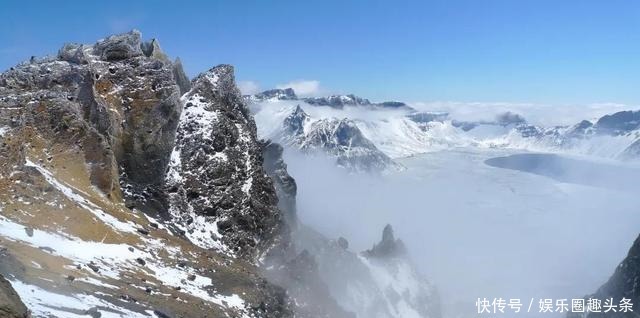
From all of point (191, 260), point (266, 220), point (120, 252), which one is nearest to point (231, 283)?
point (191, 260)

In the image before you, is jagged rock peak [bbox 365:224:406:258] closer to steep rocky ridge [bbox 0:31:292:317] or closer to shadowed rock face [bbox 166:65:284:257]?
steep rocky ridge [bbox 0:31:292:317]

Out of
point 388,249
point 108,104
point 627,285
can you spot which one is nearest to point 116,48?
point 108,104

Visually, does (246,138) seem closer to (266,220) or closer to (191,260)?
(266,220)

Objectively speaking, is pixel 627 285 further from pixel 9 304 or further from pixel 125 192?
pixel 9 304

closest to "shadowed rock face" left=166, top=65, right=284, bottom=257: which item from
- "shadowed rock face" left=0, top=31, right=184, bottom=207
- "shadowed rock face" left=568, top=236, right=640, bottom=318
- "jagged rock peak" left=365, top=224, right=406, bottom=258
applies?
"shadowed rock face" left=0, top=31, right=184, bottom=207

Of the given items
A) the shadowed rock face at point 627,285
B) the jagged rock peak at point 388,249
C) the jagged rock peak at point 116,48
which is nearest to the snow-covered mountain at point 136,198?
the jagged rock peak at point 116,48

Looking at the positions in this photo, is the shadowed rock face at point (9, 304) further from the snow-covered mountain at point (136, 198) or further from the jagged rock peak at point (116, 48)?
the jagged rock peak at point (116, 48)

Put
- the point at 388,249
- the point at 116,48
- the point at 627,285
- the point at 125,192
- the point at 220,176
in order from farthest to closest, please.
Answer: the point at 388,249 < the point at 627,285 < the point at 116,48 < the point at 220,176 < the point at 125,192
